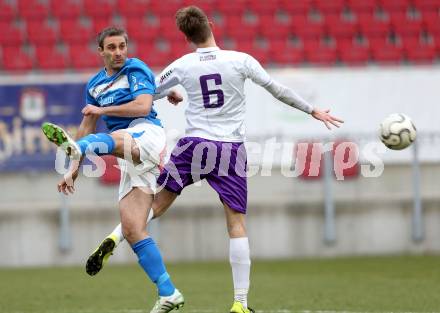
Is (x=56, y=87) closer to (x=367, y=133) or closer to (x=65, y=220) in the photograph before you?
(x=65, y=220)

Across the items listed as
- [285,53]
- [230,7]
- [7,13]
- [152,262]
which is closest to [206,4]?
[230,7]

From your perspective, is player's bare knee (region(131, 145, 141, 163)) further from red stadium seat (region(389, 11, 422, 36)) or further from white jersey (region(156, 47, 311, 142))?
red stadium seat (region(389, 11, 422, 36))

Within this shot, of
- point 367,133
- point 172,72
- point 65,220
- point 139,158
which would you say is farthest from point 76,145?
point 367,133

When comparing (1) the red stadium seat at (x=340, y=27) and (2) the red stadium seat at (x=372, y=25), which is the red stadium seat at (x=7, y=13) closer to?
(1) the red stadium seat at (x=340, y=27)

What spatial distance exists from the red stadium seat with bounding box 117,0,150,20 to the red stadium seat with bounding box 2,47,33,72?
202 cm

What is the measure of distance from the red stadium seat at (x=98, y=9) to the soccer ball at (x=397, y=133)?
1006 centimetres

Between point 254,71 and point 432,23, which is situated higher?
point 432,23

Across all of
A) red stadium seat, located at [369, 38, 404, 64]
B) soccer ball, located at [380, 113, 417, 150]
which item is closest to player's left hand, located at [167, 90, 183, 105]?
soccer ball, located at [380, 113, 417, 150]

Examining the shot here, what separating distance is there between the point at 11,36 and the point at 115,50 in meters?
10.5

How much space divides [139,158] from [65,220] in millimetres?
6272

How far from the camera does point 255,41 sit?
55.2ft

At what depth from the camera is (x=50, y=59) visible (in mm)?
16078

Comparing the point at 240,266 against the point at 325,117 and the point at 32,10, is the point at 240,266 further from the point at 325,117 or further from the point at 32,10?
the point at 32,10

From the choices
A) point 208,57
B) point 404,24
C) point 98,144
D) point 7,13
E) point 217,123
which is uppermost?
point 7,13
